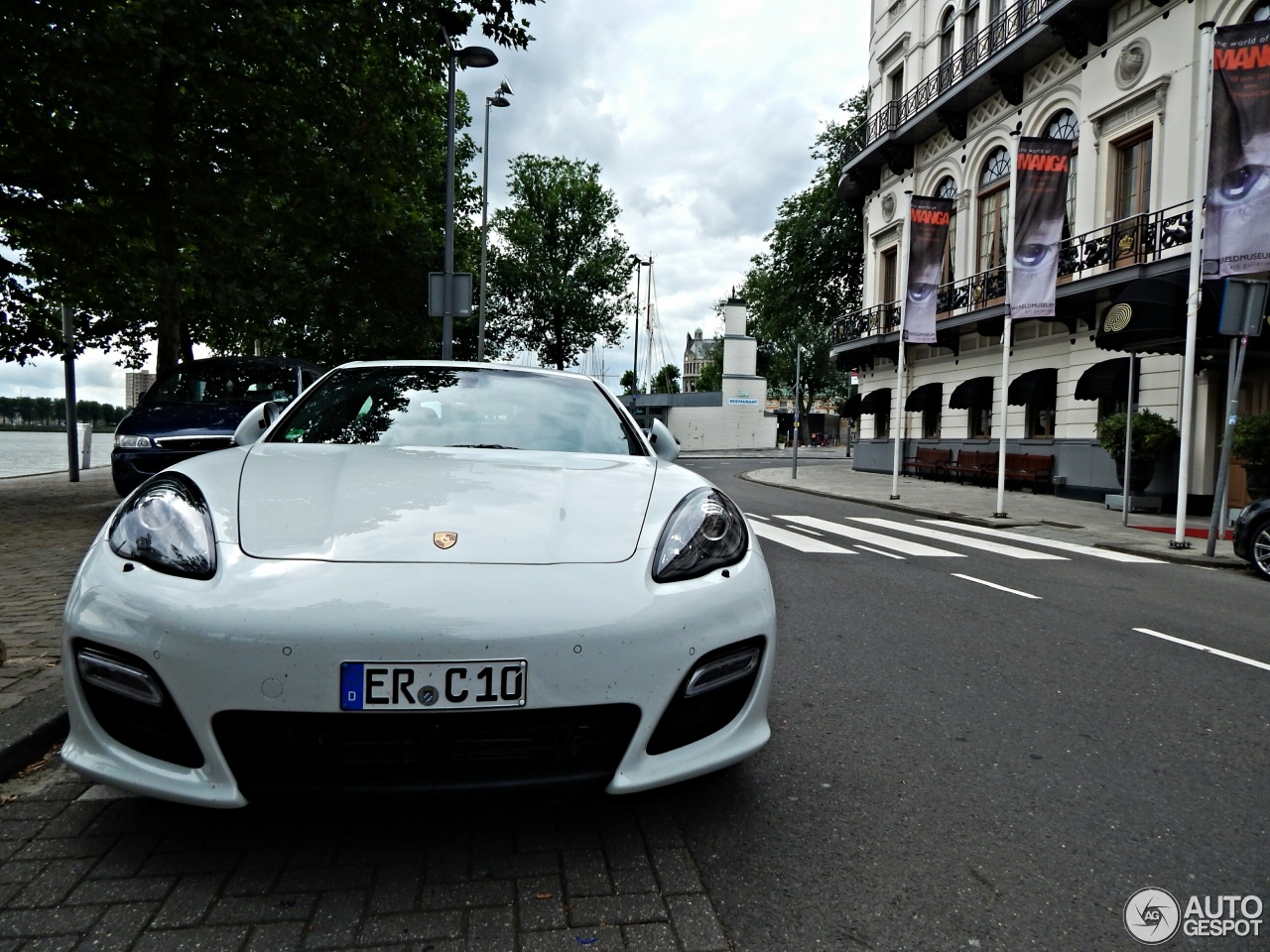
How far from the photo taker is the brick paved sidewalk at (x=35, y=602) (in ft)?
9.38

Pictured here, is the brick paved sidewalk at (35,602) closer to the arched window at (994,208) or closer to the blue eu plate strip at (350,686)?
the blue eu plate strip at (350,686)

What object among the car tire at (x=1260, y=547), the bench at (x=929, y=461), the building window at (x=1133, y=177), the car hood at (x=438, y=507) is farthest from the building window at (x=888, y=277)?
the car hood at (x=438, y=507)

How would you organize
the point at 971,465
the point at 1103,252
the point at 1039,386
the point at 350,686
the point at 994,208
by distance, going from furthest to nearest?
1. the point at 994,208
2. the point at 971,465
3. the point at 1039,386
4. the point at 1103,252
5. the point at 350,686

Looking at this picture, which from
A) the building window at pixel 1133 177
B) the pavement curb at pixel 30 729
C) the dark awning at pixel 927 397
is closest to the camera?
the pavement curb at pixel 30 729

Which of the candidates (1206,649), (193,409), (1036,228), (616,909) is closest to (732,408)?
(1036,228)

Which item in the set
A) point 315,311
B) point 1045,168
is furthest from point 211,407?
point 315,311

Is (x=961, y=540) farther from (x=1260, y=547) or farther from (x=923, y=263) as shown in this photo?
(x=923, y=263)

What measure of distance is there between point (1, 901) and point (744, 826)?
1.82 m

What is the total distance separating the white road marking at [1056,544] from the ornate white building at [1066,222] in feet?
10.9

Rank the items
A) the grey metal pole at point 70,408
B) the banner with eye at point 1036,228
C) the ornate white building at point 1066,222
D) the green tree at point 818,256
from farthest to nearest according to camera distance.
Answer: the green tree at point 818,256 → the grey metal pole at point 70,408 → the ornate white building at point 1066,222 → the banner with eye at point 1036,228

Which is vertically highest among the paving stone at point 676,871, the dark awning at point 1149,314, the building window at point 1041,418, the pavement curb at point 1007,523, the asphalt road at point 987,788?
the dark awning at point 1149,314

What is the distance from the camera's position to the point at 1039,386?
1952cm

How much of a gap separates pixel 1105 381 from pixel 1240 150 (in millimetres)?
7085

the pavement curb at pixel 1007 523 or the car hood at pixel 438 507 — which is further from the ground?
the car hood at pixel 438 507
